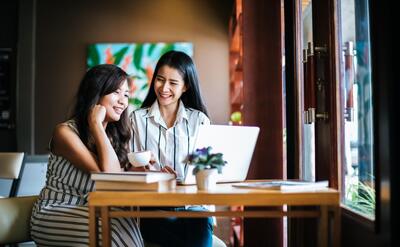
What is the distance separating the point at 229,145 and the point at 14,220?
0.86 m

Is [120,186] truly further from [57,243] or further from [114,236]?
[57,243]

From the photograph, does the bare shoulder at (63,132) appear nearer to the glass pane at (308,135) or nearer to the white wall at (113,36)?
the glass pane at (308,135)

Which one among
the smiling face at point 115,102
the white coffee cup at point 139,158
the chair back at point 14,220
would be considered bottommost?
the chair back at point 14,220

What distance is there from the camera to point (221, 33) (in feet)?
17.7

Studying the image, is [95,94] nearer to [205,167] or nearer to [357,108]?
[205,167]

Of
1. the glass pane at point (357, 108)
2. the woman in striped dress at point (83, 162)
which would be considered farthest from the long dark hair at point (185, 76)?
the glass pane at point (357, 108)

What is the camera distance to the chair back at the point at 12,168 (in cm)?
267

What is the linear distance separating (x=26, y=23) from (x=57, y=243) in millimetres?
4276

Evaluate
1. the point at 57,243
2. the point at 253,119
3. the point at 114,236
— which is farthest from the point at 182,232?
the point at 253,119

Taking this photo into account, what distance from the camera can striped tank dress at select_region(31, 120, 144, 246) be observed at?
168cm

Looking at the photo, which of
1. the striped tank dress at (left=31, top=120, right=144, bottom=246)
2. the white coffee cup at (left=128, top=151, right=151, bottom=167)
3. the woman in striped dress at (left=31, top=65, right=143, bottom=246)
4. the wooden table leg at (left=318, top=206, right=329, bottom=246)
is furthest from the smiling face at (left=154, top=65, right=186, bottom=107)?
the wooden table leg at (left=318, top=206, right=329, bottom=246)

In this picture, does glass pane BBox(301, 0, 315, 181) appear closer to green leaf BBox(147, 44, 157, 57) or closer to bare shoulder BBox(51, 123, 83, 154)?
bare shoulder BBox(51, 123, 83, 154)

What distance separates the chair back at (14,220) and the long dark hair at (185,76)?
700 millimetres

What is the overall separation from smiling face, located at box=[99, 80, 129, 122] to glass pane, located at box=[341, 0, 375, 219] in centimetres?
88
